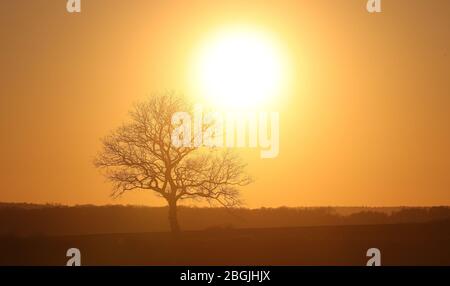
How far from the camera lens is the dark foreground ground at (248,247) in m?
35.5

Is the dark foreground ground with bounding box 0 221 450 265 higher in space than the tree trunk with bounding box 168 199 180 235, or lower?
lower

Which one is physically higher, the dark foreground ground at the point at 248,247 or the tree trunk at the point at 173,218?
the tree trunk at the point at 173,218

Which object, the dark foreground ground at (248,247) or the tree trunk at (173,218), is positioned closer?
the dark foreground ground at (248,247)

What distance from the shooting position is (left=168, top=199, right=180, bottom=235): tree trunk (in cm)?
4244

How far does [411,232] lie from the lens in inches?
1694

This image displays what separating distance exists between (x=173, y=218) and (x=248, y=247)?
236 inches

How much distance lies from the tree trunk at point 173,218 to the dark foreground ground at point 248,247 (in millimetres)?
525

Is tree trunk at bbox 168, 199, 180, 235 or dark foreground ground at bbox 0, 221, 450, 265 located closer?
dark foreground ground at bbox 0, 221, 450, 265

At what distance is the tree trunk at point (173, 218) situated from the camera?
1671 inches

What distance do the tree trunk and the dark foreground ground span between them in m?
0.53

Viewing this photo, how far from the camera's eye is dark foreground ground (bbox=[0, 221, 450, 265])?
117 feet

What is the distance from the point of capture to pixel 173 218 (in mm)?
42906
